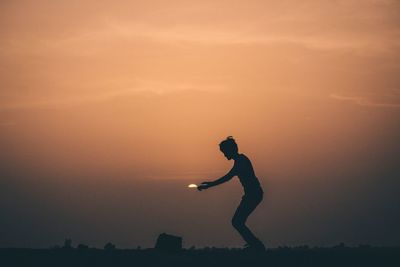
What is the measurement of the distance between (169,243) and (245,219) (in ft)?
7.53

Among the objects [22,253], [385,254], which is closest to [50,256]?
[22,253]

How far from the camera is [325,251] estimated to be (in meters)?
16.8

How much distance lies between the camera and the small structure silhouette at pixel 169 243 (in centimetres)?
1744

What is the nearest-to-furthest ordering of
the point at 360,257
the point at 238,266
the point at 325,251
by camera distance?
the point at 238,266 → the point at 360,257 → the point at 325,251

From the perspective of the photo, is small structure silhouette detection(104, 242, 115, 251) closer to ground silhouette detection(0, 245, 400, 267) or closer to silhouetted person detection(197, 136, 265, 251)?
ground silhouette detection(0, 245, 400, 267)

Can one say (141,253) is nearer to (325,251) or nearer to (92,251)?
(92,251)

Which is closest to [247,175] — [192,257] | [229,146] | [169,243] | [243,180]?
[243,180]

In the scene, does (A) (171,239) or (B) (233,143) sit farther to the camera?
(A) (171,239)

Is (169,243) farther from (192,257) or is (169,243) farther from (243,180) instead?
(243,180)

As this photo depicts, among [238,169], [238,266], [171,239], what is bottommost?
[238,266]

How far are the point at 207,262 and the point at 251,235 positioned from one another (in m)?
1.42

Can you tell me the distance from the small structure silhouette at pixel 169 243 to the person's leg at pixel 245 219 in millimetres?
1989

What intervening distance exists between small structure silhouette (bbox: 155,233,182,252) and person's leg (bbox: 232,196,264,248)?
1.99 metres

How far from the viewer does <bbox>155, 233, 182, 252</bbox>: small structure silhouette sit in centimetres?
1744
